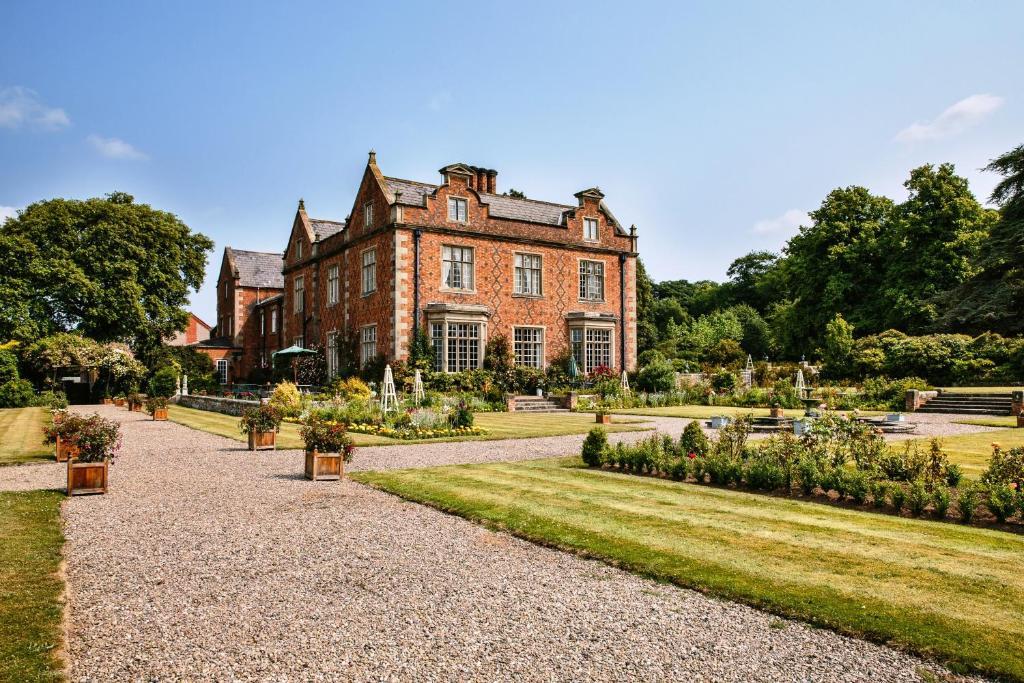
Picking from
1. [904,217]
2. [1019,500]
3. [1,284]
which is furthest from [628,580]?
[904,217]

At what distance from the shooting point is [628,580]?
5.76 m

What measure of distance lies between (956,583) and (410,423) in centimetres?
1305

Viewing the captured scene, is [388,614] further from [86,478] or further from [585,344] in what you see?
[585,344]

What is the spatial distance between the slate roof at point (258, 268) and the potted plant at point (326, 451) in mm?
40120

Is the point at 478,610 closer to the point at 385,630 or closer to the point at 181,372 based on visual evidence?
the point at 385,630

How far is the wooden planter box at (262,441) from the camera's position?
47.9ft

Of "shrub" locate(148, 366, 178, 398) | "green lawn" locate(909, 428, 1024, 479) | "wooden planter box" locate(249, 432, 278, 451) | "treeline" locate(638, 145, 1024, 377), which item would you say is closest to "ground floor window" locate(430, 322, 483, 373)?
"treeline" locate(638, 145, 1024, 377)

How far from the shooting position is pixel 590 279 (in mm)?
33625

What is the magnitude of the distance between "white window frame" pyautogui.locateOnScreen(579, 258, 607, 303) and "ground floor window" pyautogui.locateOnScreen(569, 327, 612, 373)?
1558mm

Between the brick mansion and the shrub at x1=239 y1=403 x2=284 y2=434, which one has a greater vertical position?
the brick mansion

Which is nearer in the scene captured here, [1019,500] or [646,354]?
[1019,500]

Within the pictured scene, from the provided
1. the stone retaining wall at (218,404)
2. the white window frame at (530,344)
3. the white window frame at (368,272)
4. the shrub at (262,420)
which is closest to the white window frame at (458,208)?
the white window frame at (368,272)

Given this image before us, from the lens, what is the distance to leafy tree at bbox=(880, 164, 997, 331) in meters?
38.3

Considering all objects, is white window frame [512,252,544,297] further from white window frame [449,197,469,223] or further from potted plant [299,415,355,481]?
potted plant [299,415,355,481]
